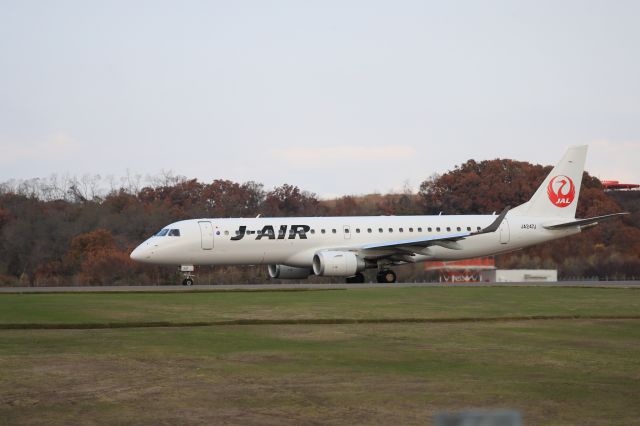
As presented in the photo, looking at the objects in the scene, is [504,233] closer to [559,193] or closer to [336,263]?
[559,193]

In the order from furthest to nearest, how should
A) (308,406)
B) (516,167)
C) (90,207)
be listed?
1. (516,167)
2. (90,207)
3. (308,406)

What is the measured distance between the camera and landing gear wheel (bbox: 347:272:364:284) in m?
41.8

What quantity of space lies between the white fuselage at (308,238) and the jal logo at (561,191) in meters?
1.28

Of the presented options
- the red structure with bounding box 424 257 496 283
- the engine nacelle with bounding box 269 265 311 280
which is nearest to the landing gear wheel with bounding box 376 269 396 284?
the engine nacelle with bounding box 269 265 311 280

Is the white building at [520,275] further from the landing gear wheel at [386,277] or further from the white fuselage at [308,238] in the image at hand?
the landing gear wheel at [386,277]

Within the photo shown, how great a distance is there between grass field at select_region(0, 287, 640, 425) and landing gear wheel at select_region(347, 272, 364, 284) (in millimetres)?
19489

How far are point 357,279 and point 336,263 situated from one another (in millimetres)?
3314

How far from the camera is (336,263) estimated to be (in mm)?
38938

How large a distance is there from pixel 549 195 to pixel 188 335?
3134cm

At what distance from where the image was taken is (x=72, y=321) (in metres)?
18.7

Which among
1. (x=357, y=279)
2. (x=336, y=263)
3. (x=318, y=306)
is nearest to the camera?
(x=318, y=306)

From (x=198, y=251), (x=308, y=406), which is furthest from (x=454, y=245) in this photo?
(x=308, y=406)

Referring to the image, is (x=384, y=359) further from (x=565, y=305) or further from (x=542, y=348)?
(x=565, y=305)

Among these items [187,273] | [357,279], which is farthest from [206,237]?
[357,279]
